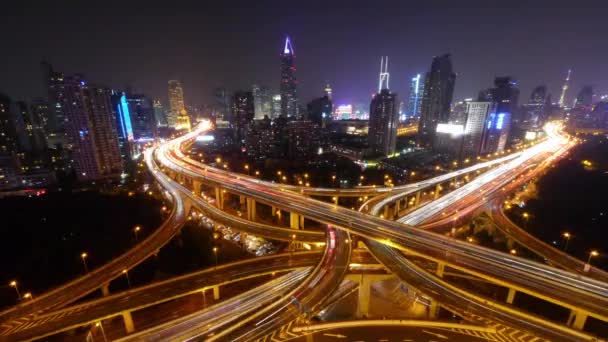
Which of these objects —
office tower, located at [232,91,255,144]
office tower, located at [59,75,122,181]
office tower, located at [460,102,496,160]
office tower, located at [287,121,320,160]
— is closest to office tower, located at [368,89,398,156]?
office tower, located at [287,121,320,160]

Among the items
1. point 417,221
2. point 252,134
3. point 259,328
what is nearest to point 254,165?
point 252,134

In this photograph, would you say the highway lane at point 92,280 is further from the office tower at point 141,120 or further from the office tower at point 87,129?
the office tower at point 141,120

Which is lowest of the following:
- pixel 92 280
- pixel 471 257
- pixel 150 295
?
pixel 92 280

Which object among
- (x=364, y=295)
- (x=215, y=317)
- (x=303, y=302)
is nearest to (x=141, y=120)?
(x=215, y=317)

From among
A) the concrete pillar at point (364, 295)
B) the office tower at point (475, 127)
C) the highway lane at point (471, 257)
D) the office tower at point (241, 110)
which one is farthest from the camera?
the office tower at point (241, 110)

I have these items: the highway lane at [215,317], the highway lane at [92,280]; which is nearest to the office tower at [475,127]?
the highway lane at [215,317]

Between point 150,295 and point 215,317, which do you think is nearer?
point 215,317

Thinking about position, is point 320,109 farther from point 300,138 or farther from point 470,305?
point 470,305
